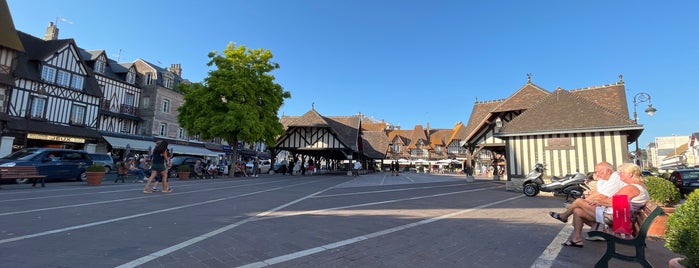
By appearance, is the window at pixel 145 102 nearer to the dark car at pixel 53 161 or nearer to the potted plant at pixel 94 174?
the dark car at pixel 53 161

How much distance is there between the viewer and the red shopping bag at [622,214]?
3650 millimetres

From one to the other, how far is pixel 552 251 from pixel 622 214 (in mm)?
850

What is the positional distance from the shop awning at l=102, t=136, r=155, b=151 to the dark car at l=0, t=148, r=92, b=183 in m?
11.6

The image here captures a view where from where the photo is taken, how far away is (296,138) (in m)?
28.9

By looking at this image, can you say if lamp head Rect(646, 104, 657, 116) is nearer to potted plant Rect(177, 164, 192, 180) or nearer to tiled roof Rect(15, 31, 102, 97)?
potted plant Rect(177, 164, 192, 180)

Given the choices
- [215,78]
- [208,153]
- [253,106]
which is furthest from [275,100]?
[208,153]

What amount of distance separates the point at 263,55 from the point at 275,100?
10.7 ft

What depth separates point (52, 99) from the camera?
22641 mm

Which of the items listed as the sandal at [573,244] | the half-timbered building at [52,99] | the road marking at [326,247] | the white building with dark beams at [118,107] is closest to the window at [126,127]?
the white building with dark beams at [118,107]

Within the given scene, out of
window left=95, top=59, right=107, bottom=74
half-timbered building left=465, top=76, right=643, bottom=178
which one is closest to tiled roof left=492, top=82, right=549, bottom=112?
half-timbered building left=465, top=76, right=643, bottom=178

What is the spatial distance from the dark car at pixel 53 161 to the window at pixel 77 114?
11411mm

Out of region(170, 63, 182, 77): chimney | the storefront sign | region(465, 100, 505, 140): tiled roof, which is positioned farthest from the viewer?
region(170, 63, 182, 77): chimney

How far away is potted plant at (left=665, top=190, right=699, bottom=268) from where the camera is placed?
2.46 metres

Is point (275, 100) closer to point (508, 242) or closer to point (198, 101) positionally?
point (198, 101)
